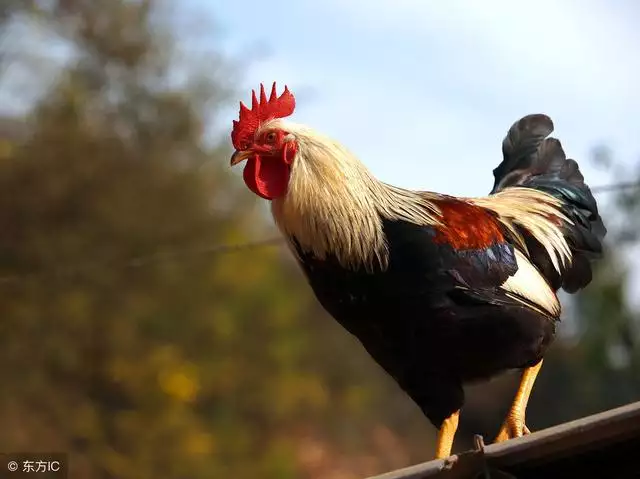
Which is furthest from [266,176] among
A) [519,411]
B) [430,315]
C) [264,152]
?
[519,411]

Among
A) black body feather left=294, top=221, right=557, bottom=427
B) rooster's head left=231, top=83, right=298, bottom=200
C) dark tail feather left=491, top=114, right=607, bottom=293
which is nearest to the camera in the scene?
black body feather left=294, top=221, right=557, bottom=427

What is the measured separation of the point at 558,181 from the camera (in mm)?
3225

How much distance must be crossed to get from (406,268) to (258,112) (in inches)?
25.6

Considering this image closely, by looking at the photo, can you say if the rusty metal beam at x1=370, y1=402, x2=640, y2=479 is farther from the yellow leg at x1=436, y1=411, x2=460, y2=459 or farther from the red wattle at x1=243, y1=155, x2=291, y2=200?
the red wattle at x1=243, y1=155, x2=291, y2=200

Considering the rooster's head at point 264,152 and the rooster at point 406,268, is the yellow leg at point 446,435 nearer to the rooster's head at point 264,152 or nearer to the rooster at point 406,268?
the rooster at point 406,268

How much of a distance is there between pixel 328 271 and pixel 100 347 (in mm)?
7169

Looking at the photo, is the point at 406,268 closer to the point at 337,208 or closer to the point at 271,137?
the point at 337,208

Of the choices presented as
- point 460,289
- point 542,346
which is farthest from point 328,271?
point 542,346

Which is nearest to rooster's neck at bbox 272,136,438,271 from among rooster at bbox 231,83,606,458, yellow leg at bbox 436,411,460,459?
rooster at bbox 231,83,606,458

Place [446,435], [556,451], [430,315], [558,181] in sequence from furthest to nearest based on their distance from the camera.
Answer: [558,181] < [446,435] < [430,315] < [556,451]

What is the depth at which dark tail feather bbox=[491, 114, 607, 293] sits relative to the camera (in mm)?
3033

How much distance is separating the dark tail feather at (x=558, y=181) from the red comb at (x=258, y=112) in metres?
0.86

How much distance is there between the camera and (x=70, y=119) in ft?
30.6

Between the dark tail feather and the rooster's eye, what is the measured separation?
37.3 inches
